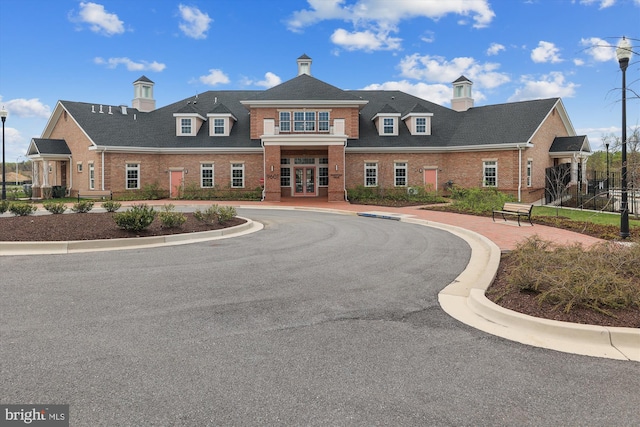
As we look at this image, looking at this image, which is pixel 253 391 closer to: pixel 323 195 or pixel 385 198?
pixel 385 198

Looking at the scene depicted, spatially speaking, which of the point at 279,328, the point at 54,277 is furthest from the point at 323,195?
the point at 279,328

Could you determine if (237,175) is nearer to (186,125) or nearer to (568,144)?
(186,125)

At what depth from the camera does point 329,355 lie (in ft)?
14.1

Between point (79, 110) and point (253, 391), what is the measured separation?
3632cm

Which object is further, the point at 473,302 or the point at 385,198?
the point at 385,198

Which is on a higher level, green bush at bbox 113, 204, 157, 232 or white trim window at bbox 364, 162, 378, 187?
white trim window at bbox 364, 162, 378, 187

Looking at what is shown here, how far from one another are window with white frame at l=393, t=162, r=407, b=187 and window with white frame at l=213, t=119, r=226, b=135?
569 inches

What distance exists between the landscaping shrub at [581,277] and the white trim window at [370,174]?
24.0 metres

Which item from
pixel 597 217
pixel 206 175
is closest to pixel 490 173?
pixel 597 217

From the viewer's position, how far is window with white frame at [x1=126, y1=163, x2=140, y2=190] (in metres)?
31.1

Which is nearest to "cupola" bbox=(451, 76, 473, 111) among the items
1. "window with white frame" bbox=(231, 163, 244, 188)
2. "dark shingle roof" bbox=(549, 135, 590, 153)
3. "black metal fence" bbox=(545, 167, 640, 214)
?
"dark shingle roof" bbox=(549, 135, 590, 153)

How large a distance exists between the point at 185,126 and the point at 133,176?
231 inches

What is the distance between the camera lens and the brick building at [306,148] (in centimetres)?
2973

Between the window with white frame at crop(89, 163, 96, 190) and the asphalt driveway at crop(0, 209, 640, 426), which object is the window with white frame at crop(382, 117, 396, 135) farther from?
the asphalt driveway at crop(0, 209, 640, 426)
